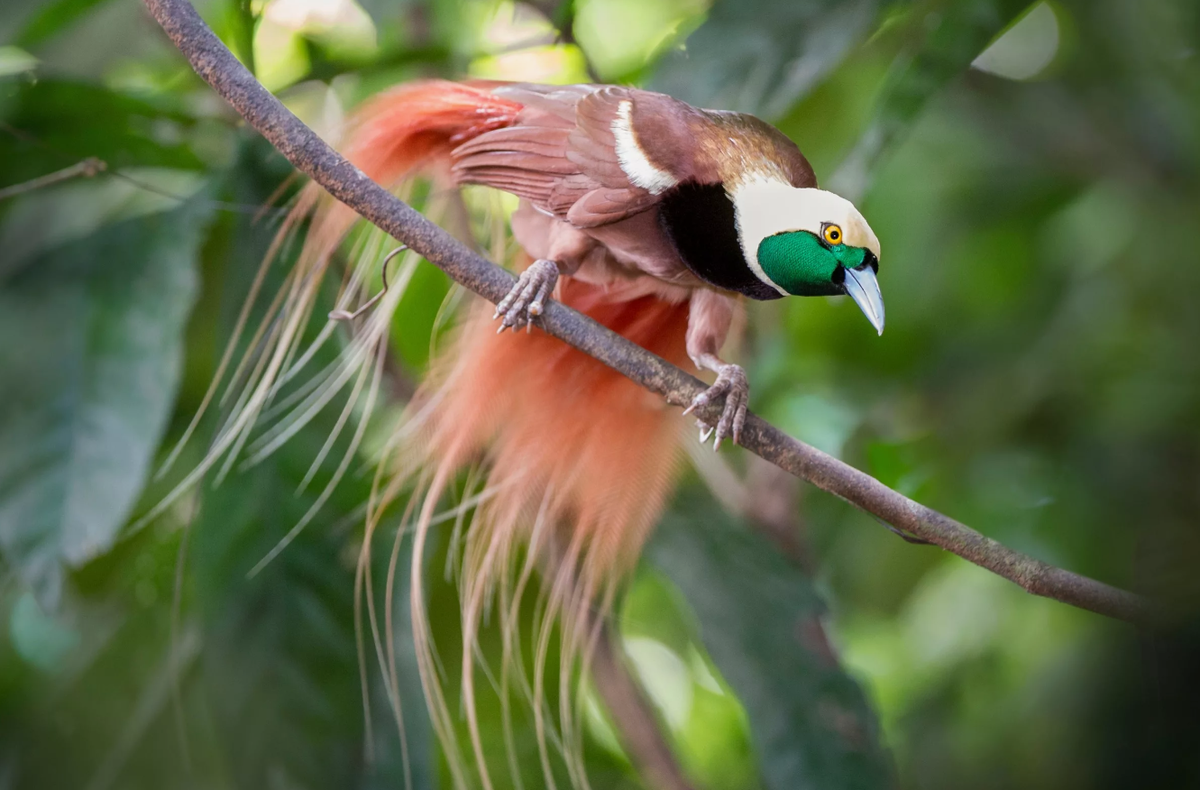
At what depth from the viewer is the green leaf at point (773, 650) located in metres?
0.96

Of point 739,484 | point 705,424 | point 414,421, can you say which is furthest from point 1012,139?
point 414,421

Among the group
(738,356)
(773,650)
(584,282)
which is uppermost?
(584,282)

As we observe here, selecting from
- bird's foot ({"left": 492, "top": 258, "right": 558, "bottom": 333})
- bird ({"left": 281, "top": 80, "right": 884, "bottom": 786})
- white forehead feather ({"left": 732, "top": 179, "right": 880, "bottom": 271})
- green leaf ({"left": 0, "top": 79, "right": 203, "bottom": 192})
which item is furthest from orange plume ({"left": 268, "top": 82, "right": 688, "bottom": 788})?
green leaf ({"left": 0, "top": 79, "right": 203, "bottom": 192})

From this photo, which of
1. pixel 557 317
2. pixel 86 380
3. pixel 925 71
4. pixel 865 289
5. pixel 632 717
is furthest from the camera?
pixel 632 717

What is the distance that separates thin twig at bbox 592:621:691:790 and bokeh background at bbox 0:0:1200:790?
94mm

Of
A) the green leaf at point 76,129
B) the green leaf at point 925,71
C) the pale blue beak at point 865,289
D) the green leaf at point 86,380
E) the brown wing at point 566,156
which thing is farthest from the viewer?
the green leaf at point 76,129

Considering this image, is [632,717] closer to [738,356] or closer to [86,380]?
[738,356]

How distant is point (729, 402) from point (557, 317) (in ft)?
0.54

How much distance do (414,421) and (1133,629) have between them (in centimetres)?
67

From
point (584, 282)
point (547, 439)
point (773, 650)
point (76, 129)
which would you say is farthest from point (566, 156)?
point (76, 129)

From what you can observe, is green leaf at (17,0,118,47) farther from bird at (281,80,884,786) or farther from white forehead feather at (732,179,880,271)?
white forehead feather at (732,179,880,271)

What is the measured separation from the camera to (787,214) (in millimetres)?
637

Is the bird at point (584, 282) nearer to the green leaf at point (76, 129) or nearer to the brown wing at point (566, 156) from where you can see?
the brown wing at point (566, 156)

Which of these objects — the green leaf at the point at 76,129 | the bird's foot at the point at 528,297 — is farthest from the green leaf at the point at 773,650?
the green leaf at the point at 76,129
